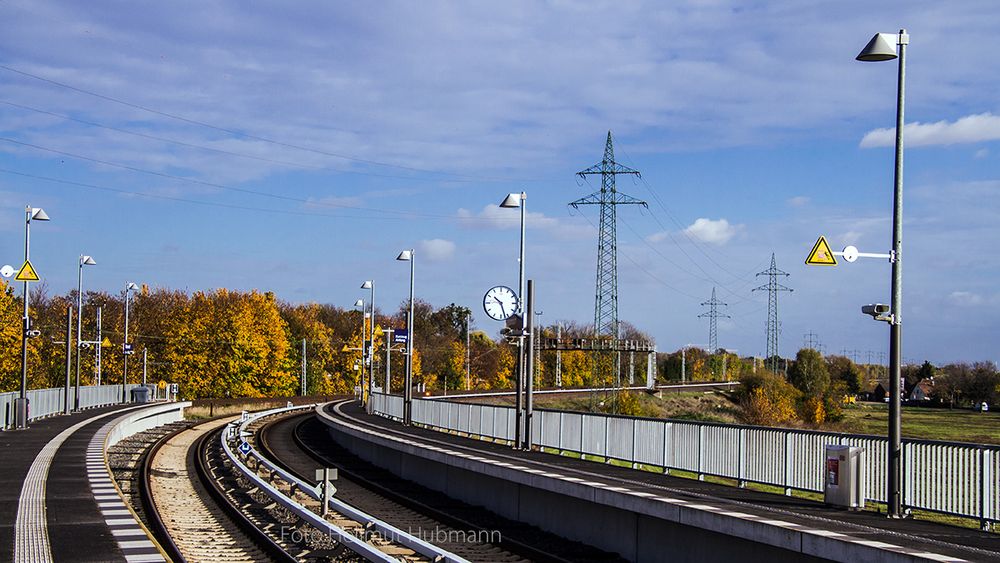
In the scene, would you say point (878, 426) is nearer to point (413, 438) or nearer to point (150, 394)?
point (150, 394)

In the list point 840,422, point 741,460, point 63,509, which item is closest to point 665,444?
point 741,460

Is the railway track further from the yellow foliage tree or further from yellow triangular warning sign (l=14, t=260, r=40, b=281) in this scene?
the yellow foliage tree

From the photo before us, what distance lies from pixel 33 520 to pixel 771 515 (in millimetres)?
11478

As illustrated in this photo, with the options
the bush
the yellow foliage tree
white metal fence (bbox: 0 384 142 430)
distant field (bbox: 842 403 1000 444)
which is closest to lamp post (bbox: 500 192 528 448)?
white metal fence (bbox: 0 384 142 430)

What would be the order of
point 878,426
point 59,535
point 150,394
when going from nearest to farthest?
1. point 59,535
2. point 150,394
3. point 878,426

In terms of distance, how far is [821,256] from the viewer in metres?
16.9

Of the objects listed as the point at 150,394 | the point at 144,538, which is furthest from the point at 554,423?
the point at 150,394

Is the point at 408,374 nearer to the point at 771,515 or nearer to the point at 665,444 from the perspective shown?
the point at 665,444

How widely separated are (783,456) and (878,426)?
72673 millimetres

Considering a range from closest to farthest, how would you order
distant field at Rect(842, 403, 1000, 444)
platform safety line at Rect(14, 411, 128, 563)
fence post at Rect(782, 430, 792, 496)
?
platform safety line at Rect(14, 411, 128, 563), fence post at Rect(782, 430, 792, 496), distant field at Rect(842, 403, 1000, 444)

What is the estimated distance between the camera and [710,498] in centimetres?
1742

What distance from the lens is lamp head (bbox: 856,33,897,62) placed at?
16328mm

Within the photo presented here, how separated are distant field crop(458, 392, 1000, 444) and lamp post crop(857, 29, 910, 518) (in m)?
52.3

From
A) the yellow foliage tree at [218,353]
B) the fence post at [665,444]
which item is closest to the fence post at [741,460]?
the fence post at [665,444]
